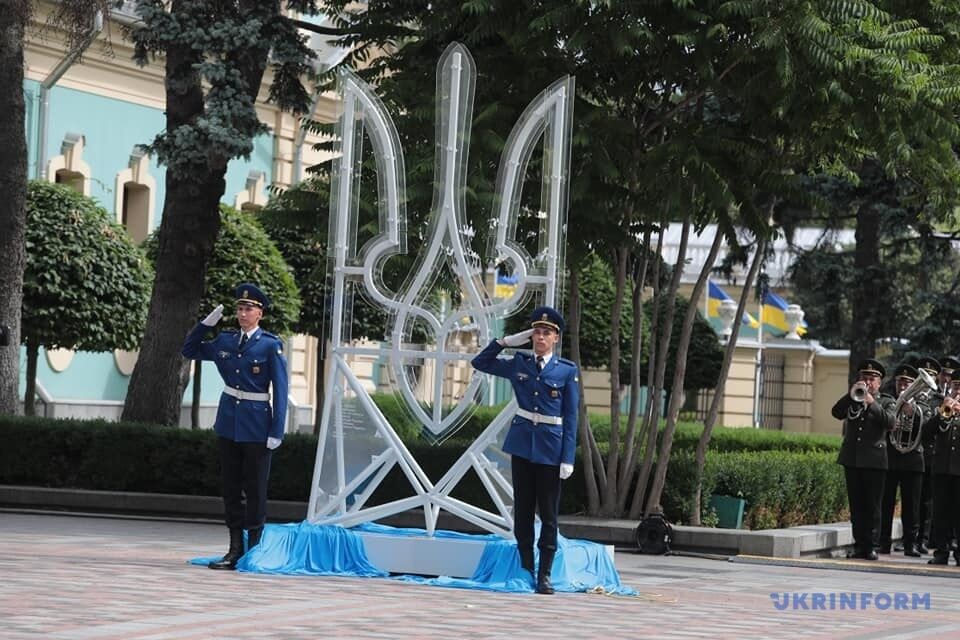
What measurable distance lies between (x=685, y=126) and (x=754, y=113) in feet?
2.21

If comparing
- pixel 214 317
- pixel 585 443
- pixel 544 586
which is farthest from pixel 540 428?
pixel 585 443

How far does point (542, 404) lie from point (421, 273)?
170 cm

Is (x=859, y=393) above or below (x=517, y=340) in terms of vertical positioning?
below

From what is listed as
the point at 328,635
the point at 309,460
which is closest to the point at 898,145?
the point at 309,460

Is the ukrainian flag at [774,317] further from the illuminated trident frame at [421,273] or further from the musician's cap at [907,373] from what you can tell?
the illuminated trident frame at [421,273]

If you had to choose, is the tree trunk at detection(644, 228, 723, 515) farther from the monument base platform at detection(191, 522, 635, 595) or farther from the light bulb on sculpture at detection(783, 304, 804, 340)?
the light bulb on sculpture at detection(783, 304, 804, 340)

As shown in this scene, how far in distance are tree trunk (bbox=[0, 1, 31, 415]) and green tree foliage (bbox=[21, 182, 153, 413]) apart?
3.57 metres

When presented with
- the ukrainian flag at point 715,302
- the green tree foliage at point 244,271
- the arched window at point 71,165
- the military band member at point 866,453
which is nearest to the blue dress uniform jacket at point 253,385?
the military band member at point 866,453

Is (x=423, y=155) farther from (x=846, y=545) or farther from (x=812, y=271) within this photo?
(x=812, y=271)

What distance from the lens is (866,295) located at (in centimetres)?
3095

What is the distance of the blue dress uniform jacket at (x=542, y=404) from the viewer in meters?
12.6

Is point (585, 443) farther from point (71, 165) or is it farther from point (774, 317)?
point (774, 317)

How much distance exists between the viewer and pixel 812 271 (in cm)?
3331

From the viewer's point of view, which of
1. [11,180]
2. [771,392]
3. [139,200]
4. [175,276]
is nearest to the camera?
[175,276]
